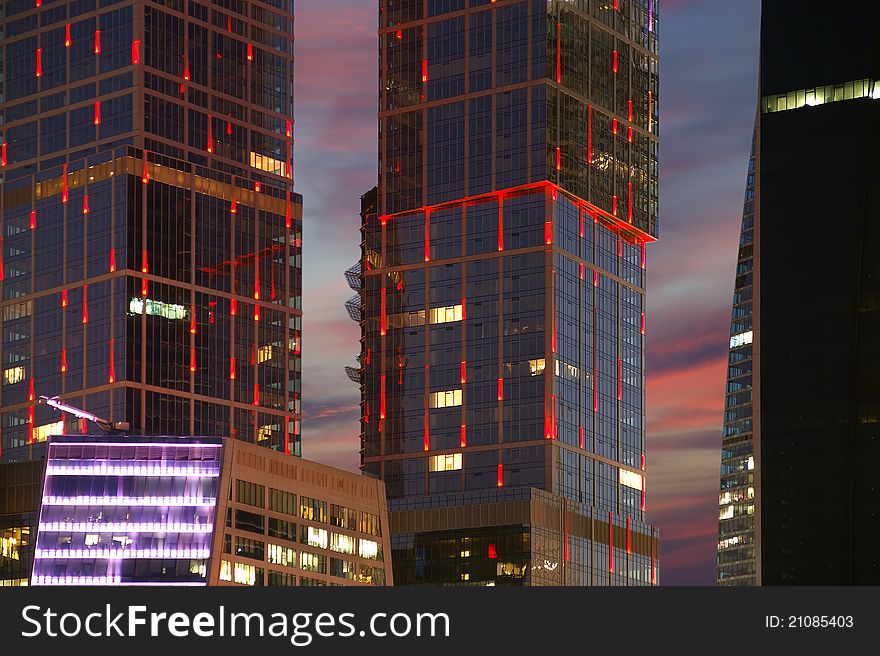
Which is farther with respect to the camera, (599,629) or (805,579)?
(805,579)

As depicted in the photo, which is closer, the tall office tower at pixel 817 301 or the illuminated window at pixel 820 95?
the tall office tower at pixel 817 301

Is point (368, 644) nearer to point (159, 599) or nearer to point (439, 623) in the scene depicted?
point (439, 623)

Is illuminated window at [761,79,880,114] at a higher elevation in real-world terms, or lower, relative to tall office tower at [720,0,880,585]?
higher

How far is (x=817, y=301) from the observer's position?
189 metres

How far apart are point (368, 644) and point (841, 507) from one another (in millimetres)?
150684

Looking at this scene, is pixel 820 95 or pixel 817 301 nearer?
pixel 817 301

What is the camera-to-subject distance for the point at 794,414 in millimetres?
188250

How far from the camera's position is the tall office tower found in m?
184

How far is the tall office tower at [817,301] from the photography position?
604ft

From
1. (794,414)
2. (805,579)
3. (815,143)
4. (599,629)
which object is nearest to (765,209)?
(815,143)

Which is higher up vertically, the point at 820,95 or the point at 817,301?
the point at 820,95

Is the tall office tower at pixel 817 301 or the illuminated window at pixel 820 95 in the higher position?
the illuminated window at pixel 820 95

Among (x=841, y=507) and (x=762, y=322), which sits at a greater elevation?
(x=762, y=322)

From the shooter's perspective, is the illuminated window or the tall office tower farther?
the illuminated window
